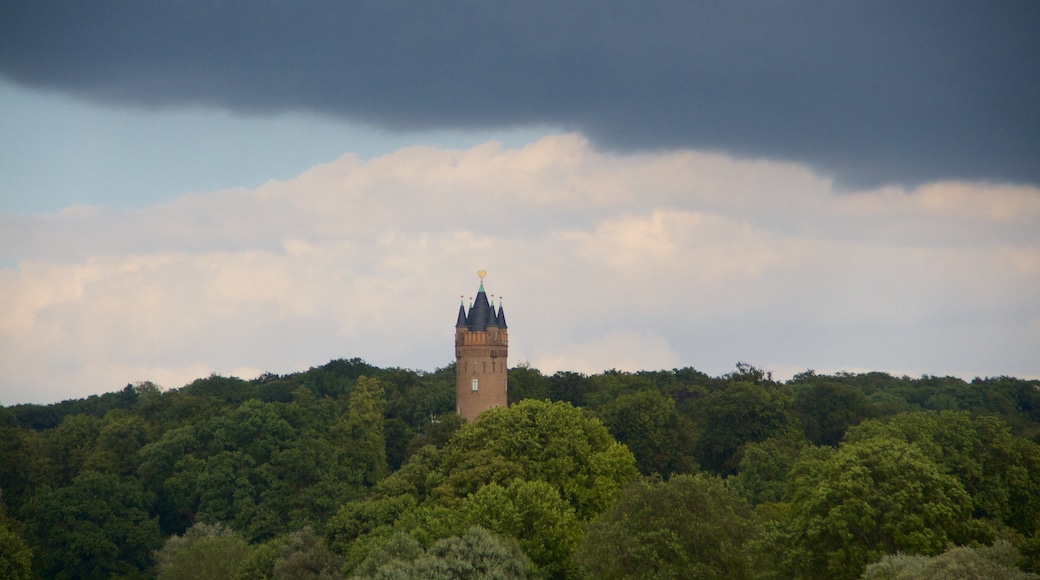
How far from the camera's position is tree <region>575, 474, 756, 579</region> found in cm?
6122

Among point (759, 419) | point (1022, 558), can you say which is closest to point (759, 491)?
point (759, 419)

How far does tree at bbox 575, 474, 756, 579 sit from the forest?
95 millimetres

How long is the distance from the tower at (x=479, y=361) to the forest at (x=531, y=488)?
19.9ft

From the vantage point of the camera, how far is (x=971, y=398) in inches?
7032

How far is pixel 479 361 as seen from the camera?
417 feet

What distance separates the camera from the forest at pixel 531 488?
59938 mm

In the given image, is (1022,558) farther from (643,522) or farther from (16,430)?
(16,430)

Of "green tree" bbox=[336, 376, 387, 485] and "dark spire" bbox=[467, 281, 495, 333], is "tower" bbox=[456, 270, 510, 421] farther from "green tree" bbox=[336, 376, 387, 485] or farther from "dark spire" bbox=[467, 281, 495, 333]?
"green tree" bbox=[336, 376, 387, 485]

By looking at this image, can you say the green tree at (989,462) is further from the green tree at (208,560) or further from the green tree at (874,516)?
the green tree at (208,560)

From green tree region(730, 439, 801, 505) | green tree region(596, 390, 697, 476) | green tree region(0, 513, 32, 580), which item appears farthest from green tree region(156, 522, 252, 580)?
green tree region(596, 390, 697, 476)

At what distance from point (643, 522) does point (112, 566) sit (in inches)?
2230

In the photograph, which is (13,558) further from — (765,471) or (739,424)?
(739,424)

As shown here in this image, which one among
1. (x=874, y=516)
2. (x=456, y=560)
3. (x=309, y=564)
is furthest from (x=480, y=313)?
Result: (x=874, y=516)

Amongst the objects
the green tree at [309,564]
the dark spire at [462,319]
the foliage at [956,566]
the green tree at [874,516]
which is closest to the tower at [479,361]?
the dark spire at [462,319]
